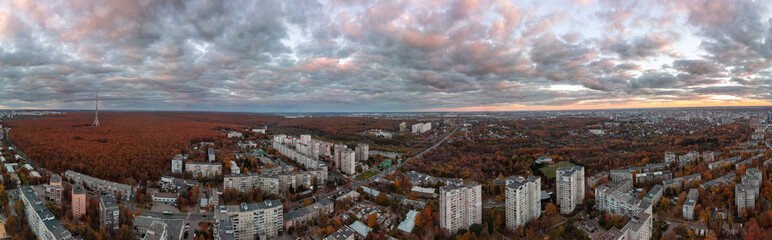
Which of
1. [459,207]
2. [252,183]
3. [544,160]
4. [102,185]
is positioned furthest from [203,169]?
[544,160]

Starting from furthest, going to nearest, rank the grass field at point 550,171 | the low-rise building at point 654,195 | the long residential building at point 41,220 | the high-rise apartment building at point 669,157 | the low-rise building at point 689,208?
1. the high-rise apartment building at point 669,157
2. the grass field at point 550,171
3. the low-rise building at point 654,195
4. the low-rise building at point 689,208
5. the long residential building at point 41,220

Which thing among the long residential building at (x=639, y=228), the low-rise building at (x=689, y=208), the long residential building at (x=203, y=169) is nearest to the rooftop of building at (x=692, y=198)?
the low-rise building at (x=689, y=208)

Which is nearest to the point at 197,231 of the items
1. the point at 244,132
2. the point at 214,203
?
the point at 214,203

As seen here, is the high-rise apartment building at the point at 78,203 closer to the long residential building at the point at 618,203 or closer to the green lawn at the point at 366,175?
the green lawn at the point at 366,175

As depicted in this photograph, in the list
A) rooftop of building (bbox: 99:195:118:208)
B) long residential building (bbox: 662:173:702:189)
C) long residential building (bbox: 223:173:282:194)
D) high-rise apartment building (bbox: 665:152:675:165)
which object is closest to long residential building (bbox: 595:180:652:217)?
long residential building (bbox: 662:173:702:189)

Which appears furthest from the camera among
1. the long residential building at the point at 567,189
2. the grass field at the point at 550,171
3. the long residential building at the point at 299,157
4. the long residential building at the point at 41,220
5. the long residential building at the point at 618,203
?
the long residential building at the point at 299,157

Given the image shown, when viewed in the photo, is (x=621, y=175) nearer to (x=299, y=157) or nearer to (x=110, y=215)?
(x=299, y=157)
